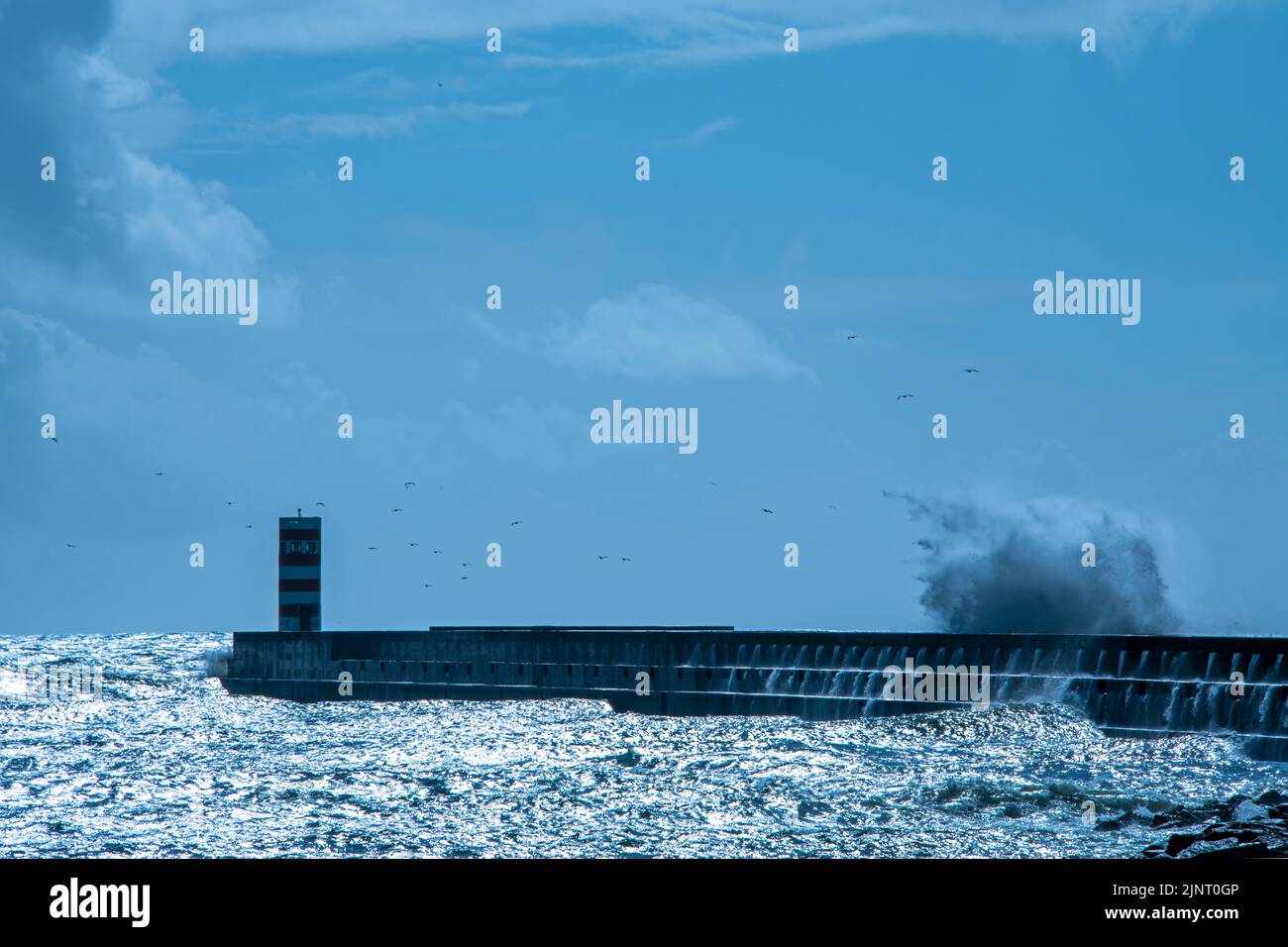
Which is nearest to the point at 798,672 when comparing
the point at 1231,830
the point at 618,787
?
the point at 618,787

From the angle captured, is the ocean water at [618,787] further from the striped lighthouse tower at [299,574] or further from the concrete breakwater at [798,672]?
the striped lighthouse tower at [299,574]

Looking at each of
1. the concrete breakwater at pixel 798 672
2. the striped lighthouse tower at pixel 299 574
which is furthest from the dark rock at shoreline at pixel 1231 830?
the striped lighthouse tower at pixel 299 574

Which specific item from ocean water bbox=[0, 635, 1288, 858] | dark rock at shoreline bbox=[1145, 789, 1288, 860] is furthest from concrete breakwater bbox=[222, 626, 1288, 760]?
dark rock at shoreline bbox=[1145, 789, 1288, 860]

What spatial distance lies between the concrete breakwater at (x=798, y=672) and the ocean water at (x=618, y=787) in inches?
40.2

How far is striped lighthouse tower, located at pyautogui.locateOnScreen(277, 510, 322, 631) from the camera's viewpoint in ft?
235

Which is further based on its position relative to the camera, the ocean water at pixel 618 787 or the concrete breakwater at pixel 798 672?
the concrete breakwater at pixel 798 672

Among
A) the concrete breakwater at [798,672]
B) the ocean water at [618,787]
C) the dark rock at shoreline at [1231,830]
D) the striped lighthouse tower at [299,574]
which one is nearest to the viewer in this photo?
the dark rock at shoreline at [1231,830]

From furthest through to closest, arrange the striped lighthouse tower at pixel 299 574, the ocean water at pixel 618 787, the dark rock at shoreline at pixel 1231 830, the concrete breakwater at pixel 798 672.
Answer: the striped lighthouse tower at pixel 299 574, the concrete breakwater at pixel 798 672, the ocean water at pixel 618 787, the dark rock at shoreline at pixel 1231 830

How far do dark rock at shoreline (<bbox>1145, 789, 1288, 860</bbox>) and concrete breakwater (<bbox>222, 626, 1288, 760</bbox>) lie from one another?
9.69 m

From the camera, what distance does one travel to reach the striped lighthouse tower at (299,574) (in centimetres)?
7156

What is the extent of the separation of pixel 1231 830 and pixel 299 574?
189ft

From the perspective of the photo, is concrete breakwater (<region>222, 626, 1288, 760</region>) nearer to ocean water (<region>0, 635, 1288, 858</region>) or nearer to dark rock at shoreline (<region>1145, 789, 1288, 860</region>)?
ocean water (<region>0, 635, 1288, 858</region>)

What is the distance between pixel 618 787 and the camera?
28734 mm

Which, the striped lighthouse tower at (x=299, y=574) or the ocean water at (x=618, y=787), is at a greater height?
the striped lighthouse tower at (x=299, y=574)
